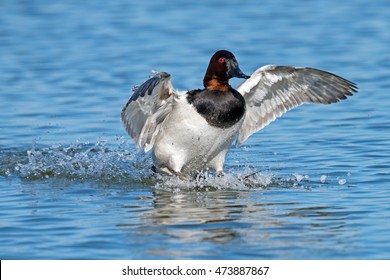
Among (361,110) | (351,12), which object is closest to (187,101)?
(361,110)

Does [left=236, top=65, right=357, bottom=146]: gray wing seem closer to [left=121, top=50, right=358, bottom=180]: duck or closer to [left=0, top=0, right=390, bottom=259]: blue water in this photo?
[left=121, top=50, right=358, bottom=180]: duck

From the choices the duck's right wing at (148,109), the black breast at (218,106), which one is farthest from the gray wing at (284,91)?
the duck's right wing at (148,109)

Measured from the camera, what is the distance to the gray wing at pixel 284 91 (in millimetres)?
9914

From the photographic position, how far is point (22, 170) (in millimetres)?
10195

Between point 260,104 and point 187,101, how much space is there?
4.54 ft

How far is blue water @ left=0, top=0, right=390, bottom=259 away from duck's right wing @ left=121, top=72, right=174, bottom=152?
0.51 m

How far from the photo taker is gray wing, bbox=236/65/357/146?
390 inches

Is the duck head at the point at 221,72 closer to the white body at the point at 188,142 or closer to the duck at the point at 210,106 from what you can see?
the duck at the point at 210,106

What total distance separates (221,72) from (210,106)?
1.34 ft

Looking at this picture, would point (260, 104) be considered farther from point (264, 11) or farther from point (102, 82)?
point (264, 11)

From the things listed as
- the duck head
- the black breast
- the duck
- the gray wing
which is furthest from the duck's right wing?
the gray wing

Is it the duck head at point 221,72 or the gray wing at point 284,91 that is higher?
the duck head at point 221,72

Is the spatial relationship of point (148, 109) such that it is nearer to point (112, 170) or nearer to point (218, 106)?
point (218, 106)

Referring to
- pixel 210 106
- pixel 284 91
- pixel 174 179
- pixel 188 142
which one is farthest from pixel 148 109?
pixel 284 91
